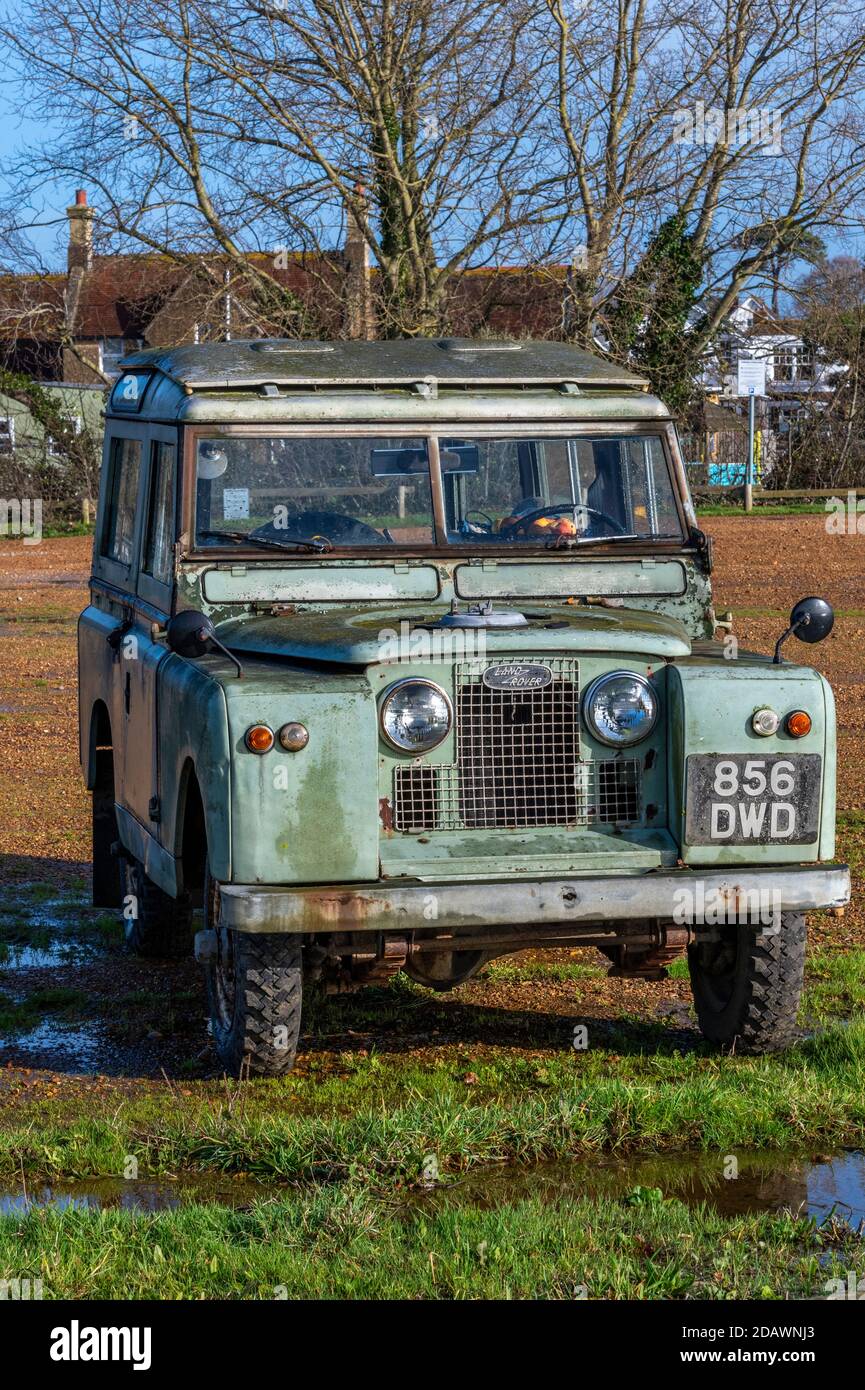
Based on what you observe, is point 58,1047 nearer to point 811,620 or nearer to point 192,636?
point 192,636

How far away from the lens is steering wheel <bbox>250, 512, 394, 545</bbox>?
6.39 metres

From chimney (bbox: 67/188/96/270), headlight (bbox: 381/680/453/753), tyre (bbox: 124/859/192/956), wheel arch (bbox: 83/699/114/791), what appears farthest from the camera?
chimney (bbox: 67/188/96/270)

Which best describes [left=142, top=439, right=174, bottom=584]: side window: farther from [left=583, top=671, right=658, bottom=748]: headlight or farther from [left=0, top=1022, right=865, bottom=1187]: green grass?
[left=0, top=1022, right=865, bottom=1187]: green grass

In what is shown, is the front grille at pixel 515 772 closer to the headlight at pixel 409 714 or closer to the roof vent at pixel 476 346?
the headlight at pixel 409 714

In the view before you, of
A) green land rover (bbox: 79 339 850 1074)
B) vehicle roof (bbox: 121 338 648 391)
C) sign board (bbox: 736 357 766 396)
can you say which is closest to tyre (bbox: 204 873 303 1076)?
green land rover (bbox: 79 339 850 1074)

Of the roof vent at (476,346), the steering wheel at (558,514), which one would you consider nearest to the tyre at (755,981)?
the steering wheel at (558,514)

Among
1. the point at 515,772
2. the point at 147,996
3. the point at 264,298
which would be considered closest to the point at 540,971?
the point at 147,996

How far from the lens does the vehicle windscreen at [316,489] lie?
6.38 metres

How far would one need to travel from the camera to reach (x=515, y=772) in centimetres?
551

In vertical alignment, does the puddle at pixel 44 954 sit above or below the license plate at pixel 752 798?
below

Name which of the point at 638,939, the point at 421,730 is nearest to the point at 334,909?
the point at 421,730

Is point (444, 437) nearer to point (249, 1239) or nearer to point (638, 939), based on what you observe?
point (638, 939)

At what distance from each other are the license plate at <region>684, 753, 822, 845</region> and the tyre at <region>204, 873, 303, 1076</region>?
1248 mm

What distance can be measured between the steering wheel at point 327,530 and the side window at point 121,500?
95 cm
